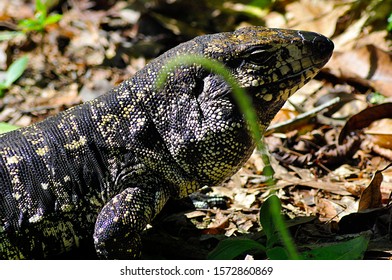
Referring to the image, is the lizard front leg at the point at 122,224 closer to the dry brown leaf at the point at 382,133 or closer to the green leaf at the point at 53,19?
the dry brown leaf at the point at 382,133

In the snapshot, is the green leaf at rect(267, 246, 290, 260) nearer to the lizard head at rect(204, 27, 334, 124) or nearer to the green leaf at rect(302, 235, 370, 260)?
the green leaf at rect(302, 235, 370, 260)

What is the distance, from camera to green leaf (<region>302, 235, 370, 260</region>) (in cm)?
442

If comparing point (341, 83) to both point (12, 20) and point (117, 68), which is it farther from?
point (12, 20)

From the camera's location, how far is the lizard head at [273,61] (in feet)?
16.7

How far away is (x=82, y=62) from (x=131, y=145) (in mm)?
5156

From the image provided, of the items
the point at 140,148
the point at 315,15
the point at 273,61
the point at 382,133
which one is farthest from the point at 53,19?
the point at 382,133

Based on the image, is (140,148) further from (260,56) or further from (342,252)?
(342,252)

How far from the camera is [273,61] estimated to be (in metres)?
5.09

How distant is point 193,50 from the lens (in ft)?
17.3

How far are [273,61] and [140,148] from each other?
4.30 feet

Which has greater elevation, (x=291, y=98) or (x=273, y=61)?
(x=273, y=61)

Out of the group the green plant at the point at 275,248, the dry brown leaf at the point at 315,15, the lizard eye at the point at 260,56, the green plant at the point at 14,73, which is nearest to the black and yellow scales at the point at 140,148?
the lizard eye at the point at 260,56

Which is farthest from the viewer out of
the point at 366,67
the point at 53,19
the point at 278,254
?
the point at 53,19

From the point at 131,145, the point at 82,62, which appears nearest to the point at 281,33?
the point at 131,145
